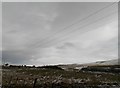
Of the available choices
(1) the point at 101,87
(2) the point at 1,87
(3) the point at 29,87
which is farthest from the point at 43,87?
(1) the point at 101,87

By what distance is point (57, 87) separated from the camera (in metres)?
32.6

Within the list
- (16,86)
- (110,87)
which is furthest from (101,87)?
(16,86)

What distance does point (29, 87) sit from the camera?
33906mm

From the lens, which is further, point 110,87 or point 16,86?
point 110,87

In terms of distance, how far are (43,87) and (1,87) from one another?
658 cm

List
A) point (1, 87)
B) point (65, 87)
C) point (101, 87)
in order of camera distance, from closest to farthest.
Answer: point (1, 87), point (65, 87), point (101, 87)

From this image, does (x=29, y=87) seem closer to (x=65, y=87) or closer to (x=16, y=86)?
(x=16, y=86)

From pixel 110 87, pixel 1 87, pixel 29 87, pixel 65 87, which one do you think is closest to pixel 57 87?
pixel 65 87

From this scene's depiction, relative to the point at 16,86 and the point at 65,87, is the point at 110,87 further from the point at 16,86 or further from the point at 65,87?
the point at 16,86

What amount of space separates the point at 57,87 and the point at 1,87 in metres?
8.32

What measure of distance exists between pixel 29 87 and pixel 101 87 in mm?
13528

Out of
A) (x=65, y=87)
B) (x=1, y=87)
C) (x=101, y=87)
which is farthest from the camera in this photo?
(x=101, y=87)

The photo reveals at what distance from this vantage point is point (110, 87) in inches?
1553

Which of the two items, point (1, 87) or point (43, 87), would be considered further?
point (43, 87)
